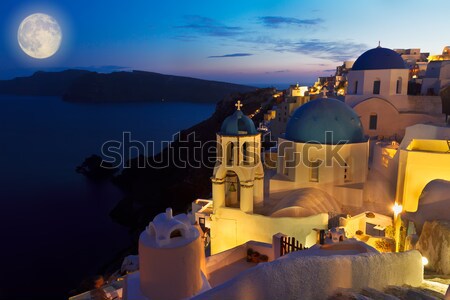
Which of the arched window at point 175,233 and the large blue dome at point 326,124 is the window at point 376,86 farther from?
the arched window at point 175,233

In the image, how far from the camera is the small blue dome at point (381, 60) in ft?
61.3

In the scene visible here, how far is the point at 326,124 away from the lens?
520 inches

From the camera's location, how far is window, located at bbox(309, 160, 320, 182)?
43.7 feet

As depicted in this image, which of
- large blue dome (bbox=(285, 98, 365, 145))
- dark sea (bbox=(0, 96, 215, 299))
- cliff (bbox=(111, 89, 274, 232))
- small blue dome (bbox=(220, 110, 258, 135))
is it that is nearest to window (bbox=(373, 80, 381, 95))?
large blue dome (bbox=(285, 98, 365, 145))

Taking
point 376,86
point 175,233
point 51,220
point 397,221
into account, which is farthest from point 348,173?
point 51,220

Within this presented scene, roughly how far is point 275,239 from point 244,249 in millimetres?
1146

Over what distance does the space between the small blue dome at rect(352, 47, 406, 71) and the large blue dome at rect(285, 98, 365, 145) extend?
6.73 metres

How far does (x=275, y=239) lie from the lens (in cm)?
951

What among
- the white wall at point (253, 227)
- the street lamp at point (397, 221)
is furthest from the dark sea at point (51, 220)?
the street lamp at point (397, 221)

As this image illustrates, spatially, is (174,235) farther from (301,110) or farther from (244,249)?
(301,110)

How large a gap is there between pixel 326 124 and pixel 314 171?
74.3 inches

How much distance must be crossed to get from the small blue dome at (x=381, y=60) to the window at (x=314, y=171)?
8.75 metres

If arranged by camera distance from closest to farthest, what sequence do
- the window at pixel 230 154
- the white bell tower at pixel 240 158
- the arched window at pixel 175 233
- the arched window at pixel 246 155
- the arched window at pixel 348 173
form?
1. the arched window at pixel 175 233
2. the white bell tower at pixel 240 158
3. the arched window at pixel 246 155
4. the window at pixel 230 154
5. the arched window at pixel 348 173

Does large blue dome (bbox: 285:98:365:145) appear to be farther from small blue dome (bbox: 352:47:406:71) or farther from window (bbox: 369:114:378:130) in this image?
small blue dome (bbox: 352:47:406:71)
